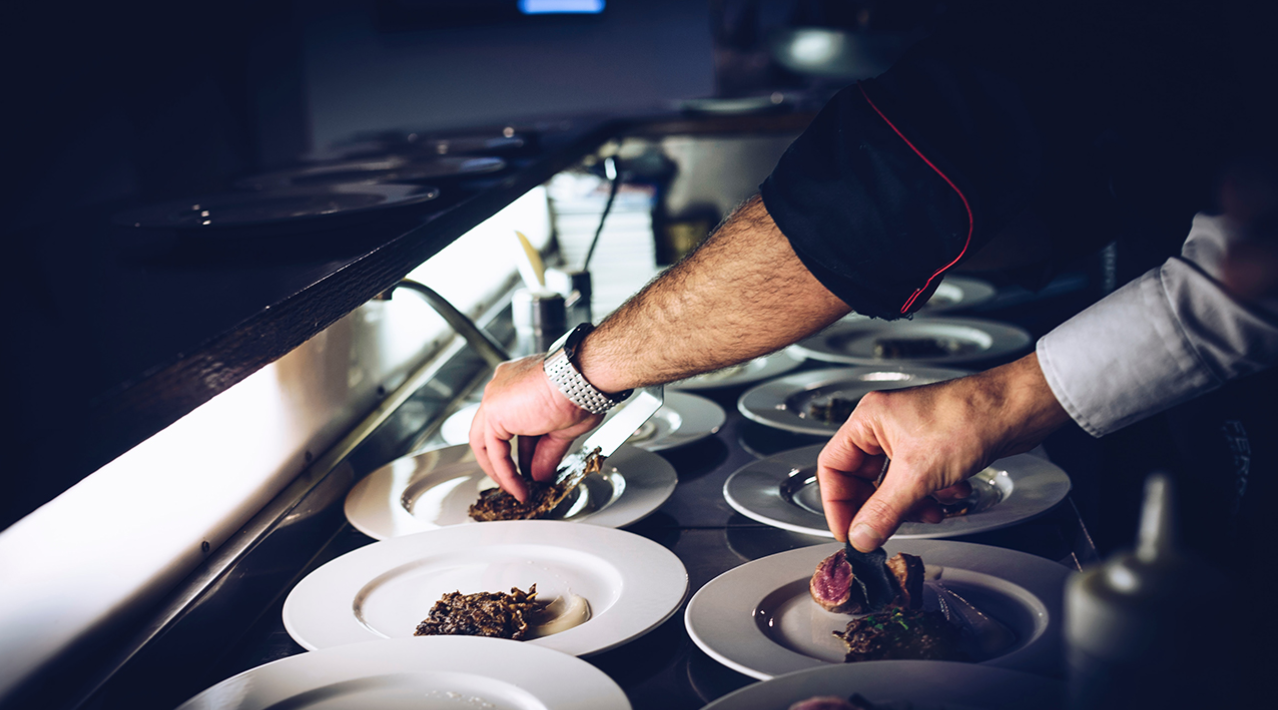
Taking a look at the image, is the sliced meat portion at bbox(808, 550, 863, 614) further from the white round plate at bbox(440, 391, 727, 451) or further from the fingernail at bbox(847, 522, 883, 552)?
the white round plate at bbox(440, 391, 727, 451)

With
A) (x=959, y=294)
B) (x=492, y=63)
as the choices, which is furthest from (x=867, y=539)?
(x=492, y=63)

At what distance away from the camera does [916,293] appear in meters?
1.01

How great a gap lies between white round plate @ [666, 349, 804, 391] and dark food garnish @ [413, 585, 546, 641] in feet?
2.59

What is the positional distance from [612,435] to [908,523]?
15.3 inches

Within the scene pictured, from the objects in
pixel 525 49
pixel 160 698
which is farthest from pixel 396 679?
pixel 525 49

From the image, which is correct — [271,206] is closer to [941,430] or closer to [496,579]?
[496,579]

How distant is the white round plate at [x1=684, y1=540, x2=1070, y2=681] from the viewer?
0.78m

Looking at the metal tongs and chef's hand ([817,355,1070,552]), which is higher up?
chef's hand ([817,355,1070,552])

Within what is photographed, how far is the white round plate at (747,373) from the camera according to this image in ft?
5.64

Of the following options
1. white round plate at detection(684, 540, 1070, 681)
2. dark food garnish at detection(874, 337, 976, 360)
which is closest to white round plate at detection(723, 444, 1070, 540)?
white round plate at detection(684, 540, 1070, 681)

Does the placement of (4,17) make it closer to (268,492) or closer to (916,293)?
(268,492)

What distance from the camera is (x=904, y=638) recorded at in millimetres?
815

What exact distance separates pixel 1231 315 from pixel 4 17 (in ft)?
14.6

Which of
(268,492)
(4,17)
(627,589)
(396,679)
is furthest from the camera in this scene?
(4,17)
